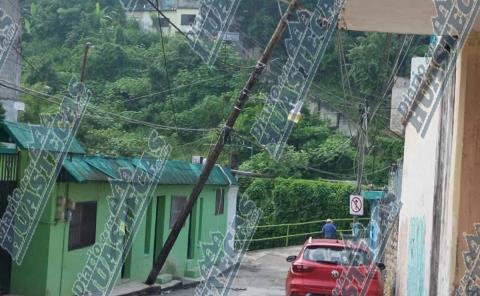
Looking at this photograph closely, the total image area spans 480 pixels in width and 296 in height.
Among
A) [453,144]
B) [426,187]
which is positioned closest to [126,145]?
[426,187]

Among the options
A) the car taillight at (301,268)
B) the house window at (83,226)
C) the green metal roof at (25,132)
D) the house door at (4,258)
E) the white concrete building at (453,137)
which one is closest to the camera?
the white concrete building at (453,137)

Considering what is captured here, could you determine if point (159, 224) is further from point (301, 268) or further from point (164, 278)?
point (301, 268)

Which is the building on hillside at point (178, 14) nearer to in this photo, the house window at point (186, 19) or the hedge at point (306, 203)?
the house window at point (186, 19)

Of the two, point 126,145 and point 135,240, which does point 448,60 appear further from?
point 126,145

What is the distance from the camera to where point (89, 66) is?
143 ft

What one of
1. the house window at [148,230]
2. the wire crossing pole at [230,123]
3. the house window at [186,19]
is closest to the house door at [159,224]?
the house window at [148,230]

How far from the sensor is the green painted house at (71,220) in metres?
11.8

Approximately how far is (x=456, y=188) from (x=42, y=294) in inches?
350

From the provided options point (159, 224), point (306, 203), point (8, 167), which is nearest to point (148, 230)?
point (159, 224)

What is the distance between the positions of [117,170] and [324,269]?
590 centimetres

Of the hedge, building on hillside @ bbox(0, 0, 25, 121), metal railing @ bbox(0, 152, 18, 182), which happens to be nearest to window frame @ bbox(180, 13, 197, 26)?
the hedge

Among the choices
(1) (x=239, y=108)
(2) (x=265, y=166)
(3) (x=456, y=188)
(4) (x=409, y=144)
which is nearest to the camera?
(3) (x=456, y=188)

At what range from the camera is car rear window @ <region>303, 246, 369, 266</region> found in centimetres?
1109

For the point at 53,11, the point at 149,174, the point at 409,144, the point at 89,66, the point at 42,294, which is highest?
the point at 53,11
